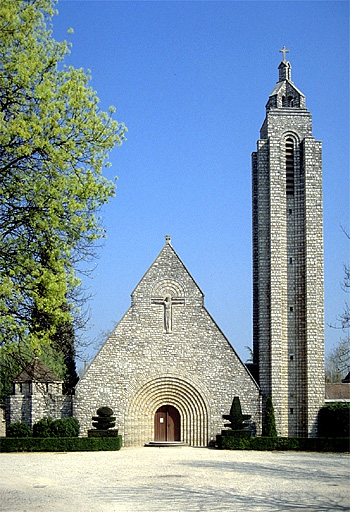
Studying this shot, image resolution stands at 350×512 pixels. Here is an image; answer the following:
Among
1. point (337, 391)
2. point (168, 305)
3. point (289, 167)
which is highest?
point (289, 167)

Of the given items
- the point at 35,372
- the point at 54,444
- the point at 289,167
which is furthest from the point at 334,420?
the point at 35,372

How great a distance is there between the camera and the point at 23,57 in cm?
1064

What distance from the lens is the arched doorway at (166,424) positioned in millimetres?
30875

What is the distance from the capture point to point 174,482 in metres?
17.9

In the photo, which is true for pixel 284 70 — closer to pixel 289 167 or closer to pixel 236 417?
pixel 289 167

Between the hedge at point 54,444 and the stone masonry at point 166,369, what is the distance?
2.22 meters


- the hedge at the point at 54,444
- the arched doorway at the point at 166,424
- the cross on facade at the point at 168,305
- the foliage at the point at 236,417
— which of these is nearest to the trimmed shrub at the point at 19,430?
the hedge at the point at 54,444

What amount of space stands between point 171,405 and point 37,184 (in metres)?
21.4

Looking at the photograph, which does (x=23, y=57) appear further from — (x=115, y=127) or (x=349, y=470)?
(x=349, y=470)

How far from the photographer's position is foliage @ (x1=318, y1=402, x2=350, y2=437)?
29422mm

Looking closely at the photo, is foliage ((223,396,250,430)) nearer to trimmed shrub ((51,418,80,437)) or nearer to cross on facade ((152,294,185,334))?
cross on facade ((152,294,185,334))

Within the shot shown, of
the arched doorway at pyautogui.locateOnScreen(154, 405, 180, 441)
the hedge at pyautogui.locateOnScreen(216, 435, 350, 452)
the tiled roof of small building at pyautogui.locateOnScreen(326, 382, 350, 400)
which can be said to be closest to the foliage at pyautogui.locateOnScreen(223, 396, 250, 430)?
the hedge at pyautogui.locateOnScreen(216, 435, 350, 452)

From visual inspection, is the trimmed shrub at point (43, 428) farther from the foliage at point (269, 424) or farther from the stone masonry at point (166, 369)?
the foliage at point (269, 424)

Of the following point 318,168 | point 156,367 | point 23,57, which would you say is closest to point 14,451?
point 156,367
